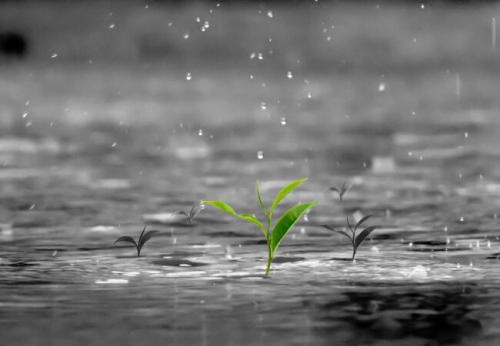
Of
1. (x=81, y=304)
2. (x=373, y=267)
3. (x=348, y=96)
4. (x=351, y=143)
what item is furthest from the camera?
(x=348, y=96)

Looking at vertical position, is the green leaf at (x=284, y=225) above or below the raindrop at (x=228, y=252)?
above

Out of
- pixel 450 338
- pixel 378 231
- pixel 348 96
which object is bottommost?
pixel 450 338

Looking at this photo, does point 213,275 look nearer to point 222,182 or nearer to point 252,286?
point 252,286

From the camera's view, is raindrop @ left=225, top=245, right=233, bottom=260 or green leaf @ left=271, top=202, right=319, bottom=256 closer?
green leaf @ left=271, top=202, right=319, bottom=256

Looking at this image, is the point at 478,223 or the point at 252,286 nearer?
the point at 252,286

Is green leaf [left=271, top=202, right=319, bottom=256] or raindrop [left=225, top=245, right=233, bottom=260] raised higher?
green leaf [left=271, top=202, right=319, bottom=256]

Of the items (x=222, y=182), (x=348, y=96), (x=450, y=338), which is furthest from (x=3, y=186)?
(x=348, y=96)

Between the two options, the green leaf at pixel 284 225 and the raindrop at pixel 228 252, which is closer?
the green leaf at pixel 284 225

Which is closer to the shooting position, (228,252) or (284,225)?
(284,225)

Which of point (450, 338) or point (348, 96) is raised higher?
point (348, 96)

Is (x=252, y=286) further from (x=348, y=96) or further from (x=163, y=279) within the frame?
(x=348, y=96)

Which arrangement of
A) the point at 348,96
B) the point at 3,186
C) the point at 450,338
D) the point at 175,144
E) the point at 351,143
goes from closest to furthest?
the point at 450,338, the point at 3,186, the point at 351,143, the point at 175,144, the point at 348,96
